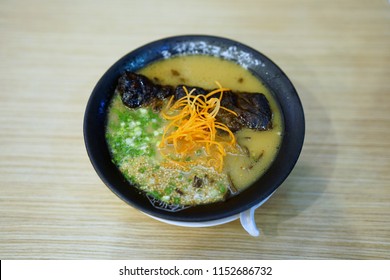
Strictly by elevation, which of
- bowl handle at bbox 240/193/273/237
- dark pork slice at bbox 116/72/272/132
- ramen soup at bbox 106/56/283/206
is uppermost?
dark pork slice at bbox 116/72/272/132

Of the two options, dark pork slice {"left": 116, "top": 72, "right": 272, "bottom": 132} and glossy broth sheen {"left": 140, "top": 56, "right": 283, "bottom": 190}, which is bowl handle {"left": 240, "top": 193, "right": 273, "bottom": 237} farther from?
dark pork slice {"left": 116, "top": 72, "right": 272, "bottom": 132}

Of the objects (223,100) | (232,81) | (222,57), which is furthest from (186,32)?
(223,100)

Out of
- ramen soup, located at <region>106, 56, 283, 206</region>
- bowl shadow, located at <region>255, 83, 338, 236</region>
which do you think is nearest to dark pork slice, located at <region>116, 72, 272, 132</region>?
ramen soup, located at <region>106, 56, 283, 206</region>

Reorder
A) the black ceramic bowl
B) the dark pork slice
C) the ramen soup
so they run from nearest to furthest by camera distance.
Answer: the black ceramic bowl
the ramen soup
the dark pork slice

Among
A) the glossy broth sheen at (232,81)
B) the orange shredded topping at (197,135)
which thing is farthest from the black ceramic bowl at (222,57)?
the orange shredded topping at (197,135)

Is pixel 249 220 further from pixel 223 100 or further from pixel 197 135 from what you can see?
pixel 223 100

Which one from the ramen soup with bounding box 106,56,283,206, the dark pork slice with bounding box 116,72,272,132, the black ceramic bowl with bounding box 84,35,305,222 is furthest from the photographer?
the dark pork slice with bounding box 116,72,272,132
